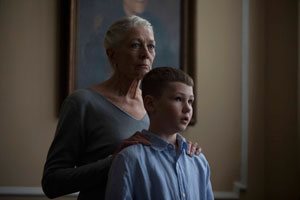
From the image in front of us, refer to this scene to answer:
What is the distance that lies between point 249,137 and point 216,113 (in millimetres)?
329

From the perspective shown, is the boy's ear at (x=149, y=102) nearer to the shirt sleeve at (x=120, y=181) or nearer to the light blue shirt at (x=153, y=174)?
the light blue shirt at (x=153, y=174)

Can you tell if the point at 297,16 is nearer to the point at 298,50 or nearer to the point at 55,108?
the point at 298,50

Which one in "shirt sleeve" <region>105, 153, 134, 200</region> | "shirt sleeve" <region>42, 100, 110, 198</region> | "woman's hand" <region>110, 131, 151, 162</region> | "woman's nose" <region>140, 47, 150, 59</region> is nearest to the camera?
"shirt sleeve" <region>105, 153, 134, 200</region>

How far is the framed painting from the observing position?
117 inches

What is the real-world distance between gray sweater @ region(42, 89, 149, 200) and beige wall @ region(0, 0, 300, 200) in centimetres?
143

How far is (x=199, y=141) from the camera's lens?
3064 millimetres

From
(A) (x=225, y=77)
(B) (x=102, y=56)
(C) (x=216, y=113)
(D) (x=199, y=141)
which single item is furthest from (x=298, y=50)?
(B) (x=102, y=56)

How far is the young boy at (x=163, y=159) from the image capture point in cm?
124

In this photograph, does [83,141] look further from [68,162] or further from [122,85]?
[122,85]

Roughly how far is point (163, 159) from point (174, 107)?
183mm

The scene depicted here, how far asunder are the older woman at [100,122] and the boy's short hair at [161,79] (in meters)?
0.24

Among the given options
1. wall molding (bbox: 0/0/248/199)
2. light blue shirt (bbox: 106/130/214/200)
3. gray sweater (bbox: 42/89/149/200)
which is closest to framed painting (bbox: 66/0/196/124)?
wall molding (bbox: 0/0/248/199)

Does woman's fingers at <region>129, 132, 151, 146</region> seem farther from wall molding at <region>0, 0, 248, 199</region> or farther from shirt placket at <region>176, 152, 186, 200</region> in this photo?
wall molding at <region>0, 0, 248, 199</region>

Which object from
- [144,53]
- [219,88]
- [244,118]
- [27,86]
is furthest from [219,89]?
[144,53]
